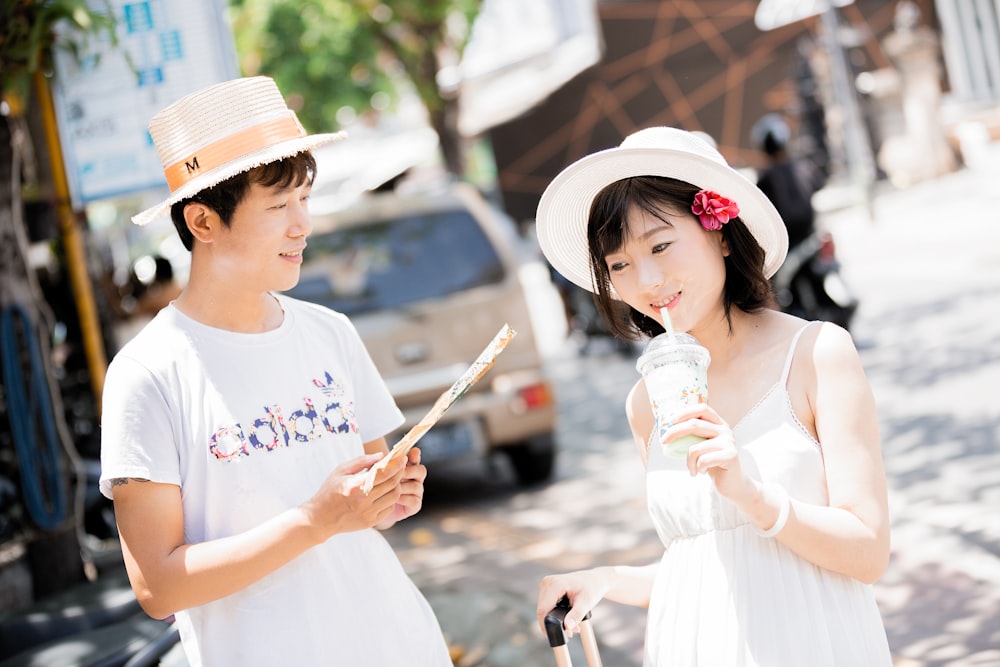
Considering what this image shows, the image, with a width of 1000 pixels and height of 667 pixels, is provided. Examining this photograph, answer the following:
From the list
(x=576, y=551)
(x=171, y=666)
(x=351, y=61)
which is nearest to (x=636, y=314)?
(x=171, y=666)

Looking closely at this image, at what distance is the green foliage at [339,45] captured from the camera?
16.1 metres

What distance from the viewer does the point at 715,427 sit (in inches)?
71.8

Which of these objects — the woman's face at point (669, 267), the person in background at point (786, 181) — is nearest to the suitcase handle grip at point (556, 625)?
the woman's face at point (669, 267)

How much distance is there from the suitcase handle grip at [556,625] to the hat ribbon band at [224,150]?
3.55ft

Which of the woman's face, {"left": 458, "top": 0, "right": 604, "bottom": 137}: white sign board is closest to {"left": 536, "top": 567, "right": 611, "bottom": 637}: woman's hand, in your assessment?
the woman's face

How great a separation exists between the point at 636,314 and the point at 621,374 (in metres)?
9.45

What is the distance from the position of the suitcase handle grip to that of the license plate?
476 centimetres

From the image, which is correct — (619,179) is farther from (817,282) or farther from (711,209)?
(817,282)

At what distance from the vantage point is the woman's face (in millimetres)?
2174

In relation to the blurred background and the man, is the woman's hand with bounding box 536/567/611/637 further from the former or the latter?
the blurred background

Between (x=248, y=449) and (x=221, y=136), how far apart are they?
0.61m

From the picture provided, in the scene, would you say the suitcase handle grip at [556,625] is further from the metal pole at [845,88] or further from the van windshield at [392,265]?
the metal pole at [845,88]

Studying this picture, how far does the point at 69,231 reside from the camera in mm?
5293

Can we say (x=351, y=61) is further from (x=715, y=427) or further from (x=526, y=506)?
(x=715, y=427)
